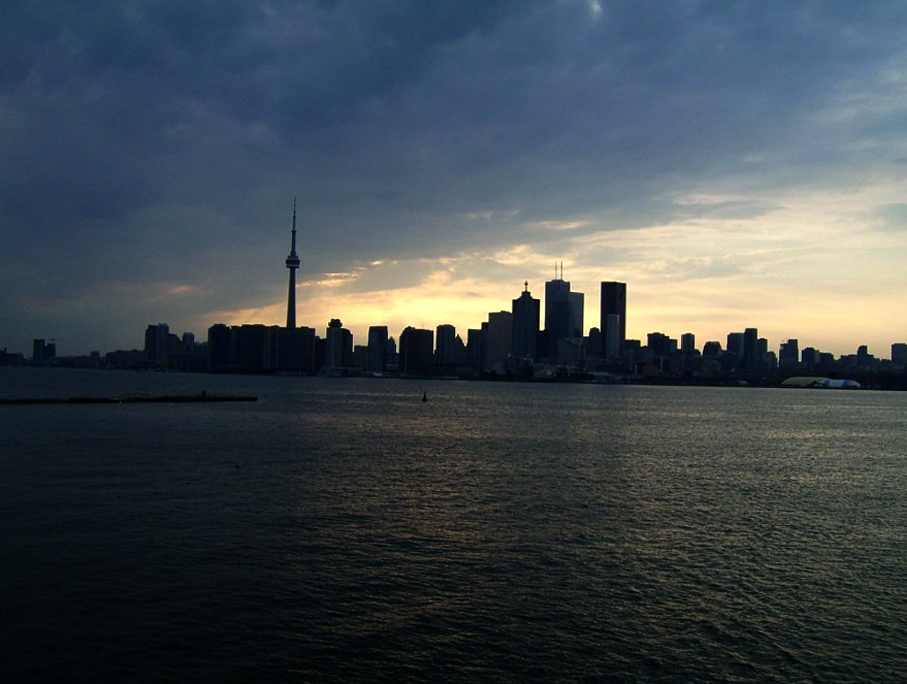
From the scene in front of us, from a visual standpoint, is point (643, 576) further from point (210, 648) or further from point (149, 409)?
point (149, 409)

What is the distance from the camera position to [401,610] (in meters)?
24.5

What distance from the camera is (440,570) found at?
2927 centimetres

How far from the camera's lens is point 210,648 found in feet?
70.0

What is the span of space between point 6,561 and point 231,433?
2187 inches

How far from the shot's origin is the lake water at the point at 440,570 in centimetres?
2112

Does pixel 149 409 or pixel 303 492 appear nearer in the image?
pixel 303 492

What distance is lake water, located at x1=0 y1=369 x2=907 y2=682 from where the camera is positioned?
2112cm

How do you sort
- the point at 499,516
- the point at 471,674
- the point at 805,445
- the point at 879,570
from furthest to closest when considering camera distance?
the point at 805,445 → the point at 499,516 → the point at 879,570 → the point at 471,674

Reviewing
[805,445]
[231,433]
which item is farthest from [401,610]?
[805,445]

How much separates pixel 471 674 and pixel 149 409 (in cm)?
11260

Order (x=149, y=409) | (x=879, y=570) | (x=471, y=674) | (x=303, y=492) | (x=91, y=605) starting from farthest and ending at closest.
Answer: (x=149, y=409) < (x=303, y=492) < (x=879, y=570) < (x=91, y=605) < (x=471, y=674)

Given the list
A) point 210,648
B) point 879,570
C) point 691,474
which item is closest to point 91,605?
point 210,648

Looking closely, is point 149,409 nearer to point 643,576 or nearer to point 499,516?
point 499,516

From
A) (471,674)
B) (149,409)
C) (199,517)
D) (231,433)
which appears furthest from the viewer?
(149,409)
